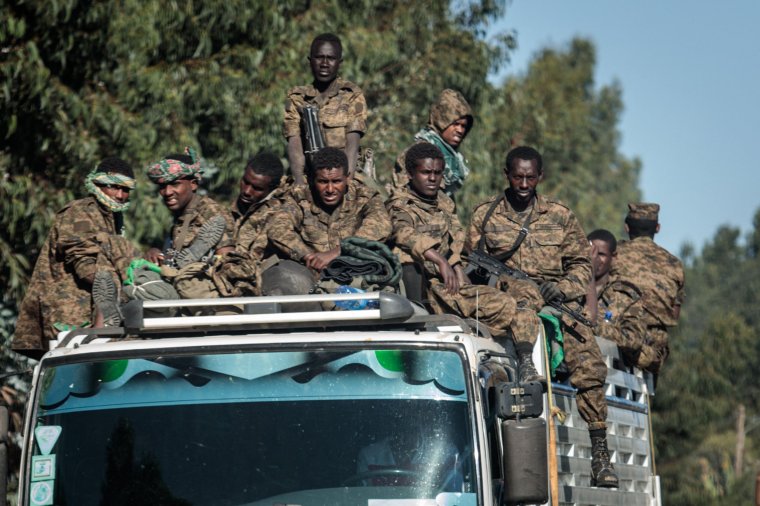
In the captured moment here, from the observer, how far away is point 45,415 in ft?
19.1

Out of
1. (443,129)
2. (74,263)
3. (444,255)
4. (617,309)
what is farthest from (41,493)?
(617,309)

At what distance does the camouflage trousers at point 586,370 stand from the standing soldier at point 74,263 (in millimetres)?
2622

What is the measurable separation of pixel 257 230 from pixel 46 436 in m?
2.41

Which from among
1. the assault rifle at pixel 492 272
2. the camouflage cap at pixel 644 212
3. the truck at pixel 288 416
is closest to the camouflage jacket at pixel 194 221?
the assault rifle at pixel 492 272

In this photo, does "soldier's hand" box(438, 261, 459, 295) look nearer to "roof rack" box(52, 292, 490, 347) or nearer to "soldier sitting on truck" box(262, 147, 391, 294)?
"soldier sitting on truck" box(262, 147, 391, 294)

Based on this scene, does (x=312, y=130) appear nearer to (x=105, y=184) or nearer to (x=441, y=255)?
(x=105, y=184)

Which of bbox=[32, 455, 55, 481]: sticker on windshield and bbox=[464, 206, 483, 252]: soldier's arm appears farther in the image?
bbox=[464, 206, 483, 252]: soldier's arm

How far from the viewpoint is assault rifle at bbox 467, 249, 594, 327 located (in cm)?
789

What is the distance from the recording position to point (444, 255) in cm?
796

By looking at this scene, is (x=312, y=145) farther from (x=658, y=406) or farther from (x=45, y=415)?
(x=658, y=406)

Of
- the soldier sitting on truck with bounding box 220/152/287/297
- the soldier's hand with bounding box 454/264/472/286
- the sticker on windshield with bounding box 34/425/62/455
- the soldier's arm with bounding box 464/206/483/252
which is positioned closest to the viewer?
the sticker on windshield with bounding box 34/425/62/455

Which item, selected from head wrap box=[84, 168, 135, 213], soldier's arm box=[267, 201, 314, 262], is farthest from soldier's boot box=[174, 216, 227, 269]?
head wrap box=[84, 168, 135, 213]

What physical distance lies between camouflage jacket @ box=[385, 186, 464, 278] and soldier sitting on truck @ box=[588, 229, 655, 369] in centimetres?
110

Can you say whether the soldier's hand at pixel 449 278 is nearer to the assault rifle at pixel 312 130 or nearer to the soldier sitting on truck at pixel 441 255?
the soldier sitting on truck at pixel 441 255
